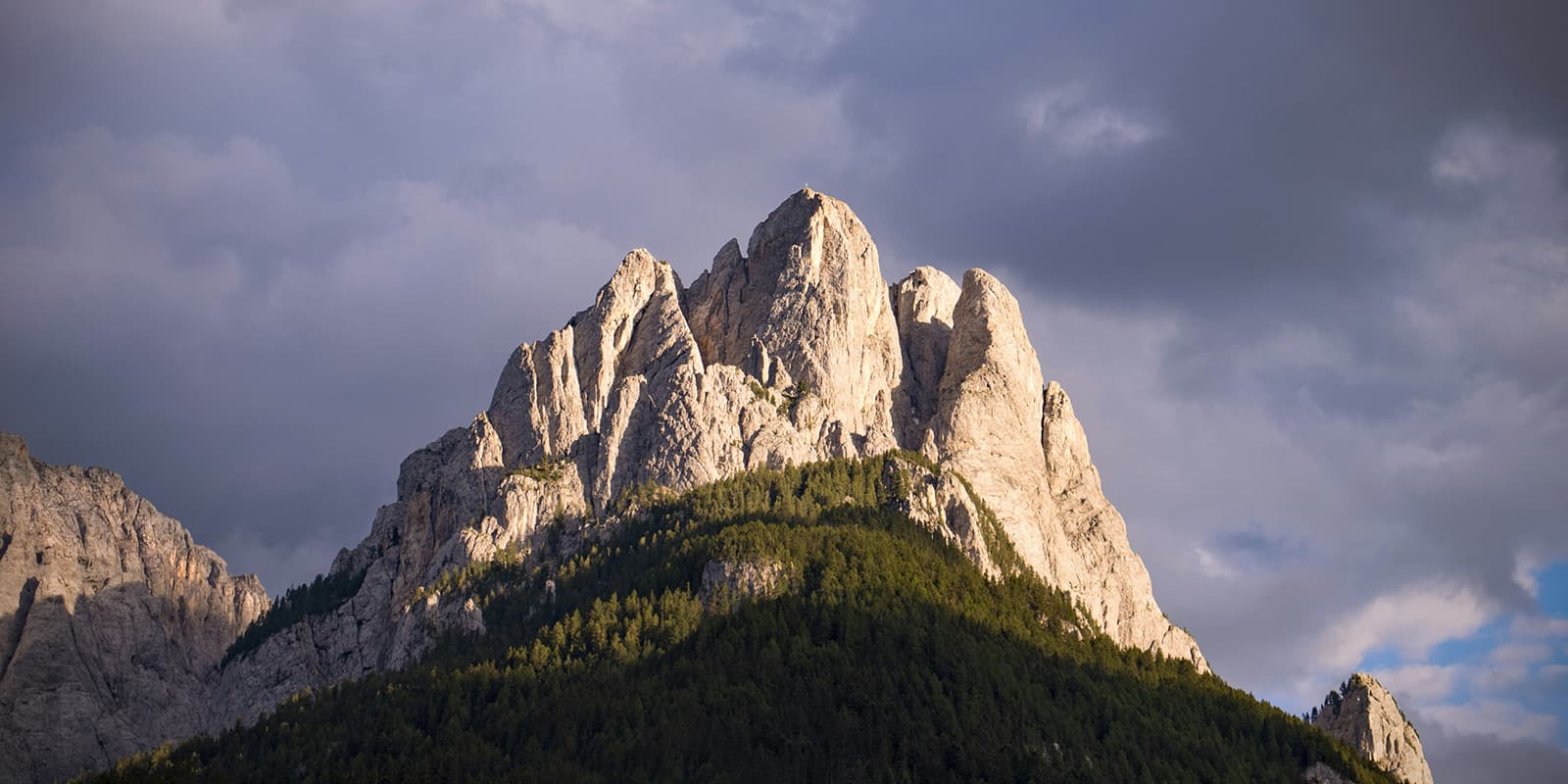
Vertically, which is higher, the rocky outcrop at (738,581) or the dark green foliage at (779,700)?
the rocky outcrop at (738,581)

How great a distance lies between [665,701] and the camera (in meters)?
166

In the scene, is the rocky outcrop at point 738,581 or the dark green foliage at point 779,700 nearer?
the dark green foliage at point 779,700

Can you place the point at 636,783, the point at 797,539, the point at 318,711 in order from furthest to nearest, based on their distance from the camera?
1. the point at 797,539
2. the point at 318,711
3. the point at 636,783

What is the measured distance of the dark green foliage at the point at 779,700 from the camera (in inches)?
6294

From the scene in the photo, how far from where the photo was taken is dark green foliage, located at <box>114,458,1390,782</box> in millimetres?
159875

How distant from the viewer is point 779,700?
16612 cm

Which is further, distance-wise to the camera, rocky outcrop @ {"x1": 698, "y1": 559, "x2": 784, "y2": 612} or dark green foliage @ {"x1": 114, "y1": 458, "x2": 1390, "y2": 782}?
rocky outcrop @ {"x1": 698, "y1": 559, "x2": 784, "y2": 612}

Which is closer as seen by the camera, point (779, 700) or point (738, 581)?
point (779, 700)

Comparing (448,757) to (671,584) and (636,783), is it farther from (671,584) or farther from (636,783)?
(671,584)

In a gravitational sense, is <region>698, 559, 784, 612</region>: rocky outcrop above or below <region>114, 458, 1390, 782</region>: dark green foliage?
above

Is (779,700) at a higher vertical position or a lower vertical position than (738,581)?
lower

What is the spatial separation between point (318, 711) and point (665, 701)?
128 feet

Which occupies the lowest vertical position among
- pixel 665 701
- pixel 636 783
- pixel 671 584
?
pixel 636 783

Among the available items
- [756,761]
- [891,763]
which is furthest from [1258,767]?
[756,761]
